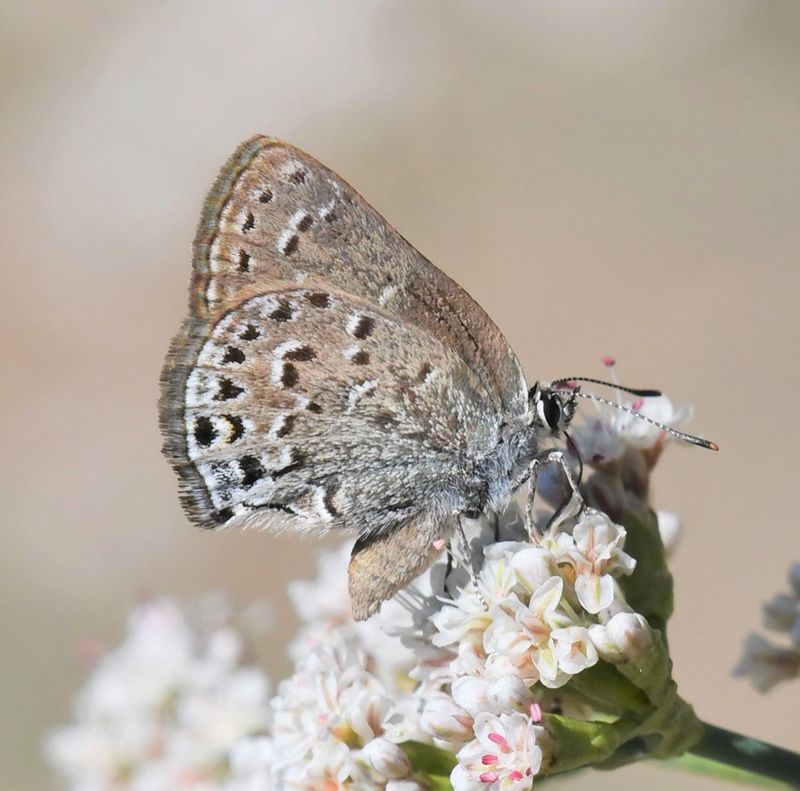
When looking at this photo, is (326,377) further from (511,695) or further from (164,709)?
(164,709)

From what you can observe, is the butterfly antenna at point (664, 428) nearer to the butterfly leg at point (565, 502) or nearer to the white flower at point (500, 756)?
the butterfly leg at point (565, 502)

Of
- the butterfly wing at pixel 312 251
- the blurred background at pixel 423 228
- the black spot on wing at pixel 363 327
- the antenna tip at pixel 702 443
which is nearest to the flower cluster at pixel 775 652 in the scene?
the antenna tip at pixel 702 443

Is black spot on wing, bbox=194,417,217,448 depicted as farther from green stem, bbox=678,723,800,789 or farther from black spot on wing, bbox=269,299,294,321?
green stem, bbox=678,723,800,789

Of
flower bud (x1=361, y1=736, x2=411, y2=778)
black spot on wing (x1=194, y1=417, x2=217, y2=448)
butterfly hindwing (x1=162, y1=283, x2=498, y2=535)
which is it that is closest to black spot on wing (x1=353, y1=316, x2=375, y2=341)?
butterfly hindwing (x1=162, y1=283, x2=498, y2=535)

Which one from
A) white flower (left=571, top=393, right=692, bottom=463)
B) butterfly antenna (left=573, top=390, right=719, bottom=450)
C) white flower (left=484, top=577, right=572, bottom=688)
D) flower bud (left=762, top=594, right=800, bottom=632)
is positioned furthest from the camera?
flower bud (left=762, top=594, right=800, bottom=632)

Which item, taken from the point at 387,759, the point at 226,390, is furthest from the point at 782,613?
the point at 226,390

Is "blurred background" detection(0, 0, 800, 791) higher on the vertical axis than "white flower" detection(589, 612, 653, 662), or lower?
higher

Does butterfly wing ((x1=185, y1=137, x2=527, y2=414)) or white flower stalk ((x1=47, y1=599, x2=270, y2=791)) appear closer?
butterfly wing ((x1=185, y1=137, x2=527, y2=414))

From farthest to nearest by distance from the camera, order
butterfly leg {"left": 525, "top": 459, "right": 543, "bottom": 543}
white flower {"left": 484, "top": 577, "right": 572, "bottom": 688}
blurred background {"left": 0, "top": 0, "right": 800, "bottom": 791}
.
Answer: blurred background {"left": 0, "top": 0, "right": 800, "bottom": 791} → butterfly leg {"left": 525, "top": 459, "right": 543, "bottom": 543} → white flower {"left": 484, "top": 577, "right": 572, "bottom": 688}

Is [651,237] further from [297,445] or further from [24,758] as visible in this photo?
[297,445]
